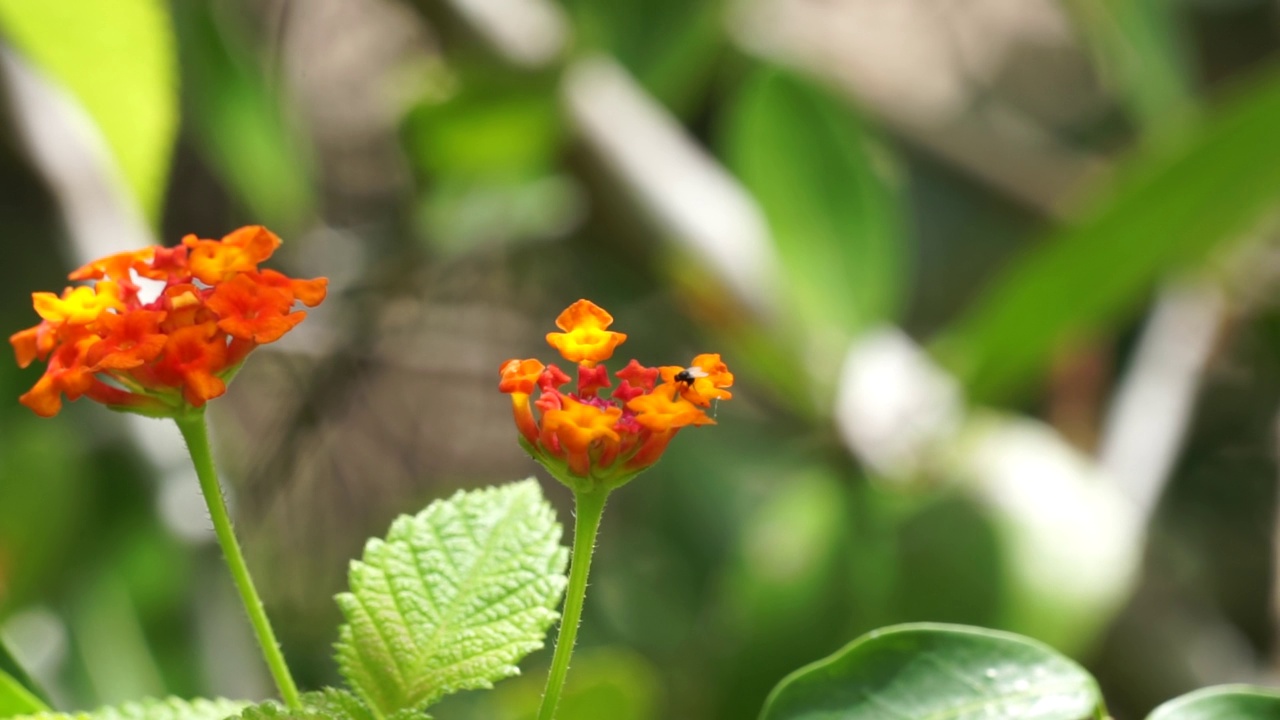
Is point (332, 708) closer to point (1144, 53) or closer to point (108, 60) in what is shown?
point (108, 60)

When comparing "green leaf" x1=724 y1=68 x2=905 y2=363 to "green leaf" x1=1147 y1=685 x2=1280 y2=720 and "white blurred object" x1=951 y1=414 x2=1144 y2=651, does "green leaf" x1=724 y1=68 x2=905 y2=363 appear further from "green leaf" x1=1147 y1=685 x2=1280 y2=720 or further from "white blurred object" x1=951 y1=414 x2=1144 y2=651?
"green leaf" x1=1147 y1=685 x2=1280 y2=720

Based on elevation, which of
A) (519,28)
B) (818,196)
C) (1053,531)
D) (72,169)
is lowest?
(1053,531)

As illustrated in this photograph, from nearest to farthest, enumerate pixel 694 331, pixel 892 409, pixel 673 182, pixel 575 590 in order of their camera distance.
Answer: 1. pixel 575 590
2. pixel 892 409
3. pixel 673 182
4. pixel 694 331

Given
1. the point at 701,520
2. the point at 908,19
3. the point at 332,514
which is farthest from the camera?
the point at 908,19

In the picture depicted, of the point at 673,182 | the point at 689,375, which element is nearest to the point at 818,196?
the point at 673,182

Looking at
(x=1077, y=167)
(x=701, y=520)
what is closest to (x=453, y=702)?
(x=701, y=520)

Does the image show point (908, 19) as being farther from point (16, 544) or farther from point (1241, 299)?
point (16, 544)
